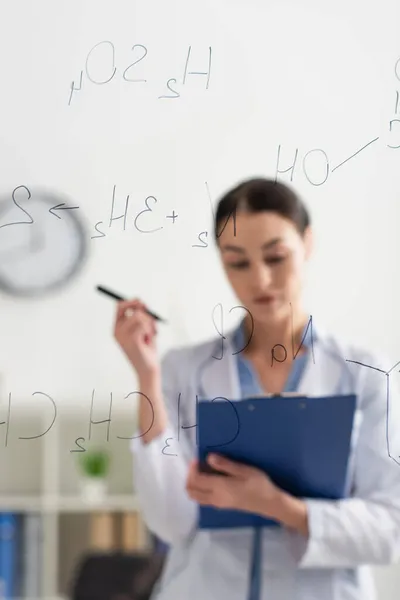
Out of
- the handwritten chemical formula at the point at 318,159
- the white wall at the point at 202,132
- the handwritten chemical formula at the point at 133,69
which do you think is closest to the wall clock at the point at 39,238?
the white wall at the point at 202,132

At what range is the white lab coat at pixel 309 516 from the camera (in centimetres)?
90

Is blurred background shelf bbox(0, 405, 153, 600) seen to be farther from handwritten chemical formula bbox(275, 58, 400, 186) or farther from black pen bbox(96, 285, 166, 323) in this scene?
handwritten chemical formula bbox(275, 58, 400, 186)

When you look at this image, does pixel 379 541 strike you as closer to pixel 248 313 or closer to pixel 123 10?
pixel 248 313

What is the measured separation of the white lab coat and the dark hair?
160mm

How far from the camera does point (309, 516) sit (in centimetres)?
90

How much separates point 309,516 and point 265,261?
11.5 inches

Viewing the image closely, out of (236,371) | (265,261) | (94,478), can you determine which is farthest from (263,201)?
(94,478)

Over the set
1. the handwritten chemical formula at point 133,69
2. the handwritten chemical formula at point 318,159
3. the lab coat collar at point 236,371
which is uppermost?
the handwritten chemical formula at point 133,69

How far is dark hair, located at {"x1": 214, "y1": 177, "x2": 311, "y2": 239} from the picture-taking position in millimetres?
993

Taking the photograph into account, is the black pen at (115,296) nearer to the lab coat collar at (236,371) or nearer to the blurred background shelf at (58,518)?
the lab coat collar at (236,371)

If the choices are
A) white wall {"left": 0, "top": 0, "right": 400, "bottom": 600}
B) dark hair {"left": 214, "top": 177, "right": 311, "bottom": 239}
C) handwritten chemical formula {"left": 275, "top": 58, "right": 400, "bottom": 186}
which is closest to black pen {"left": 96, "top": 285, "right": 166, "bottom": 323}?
white wall {"left": 0, "top": 0, "right": 400, "bottom": 600}

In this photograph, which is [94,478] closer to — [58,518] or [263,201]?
[58,518]

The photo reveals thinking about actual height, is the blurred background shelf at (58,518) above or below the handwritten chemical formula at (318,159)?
below

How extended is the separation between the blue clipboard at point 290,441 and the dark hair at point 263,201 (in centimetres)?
22
